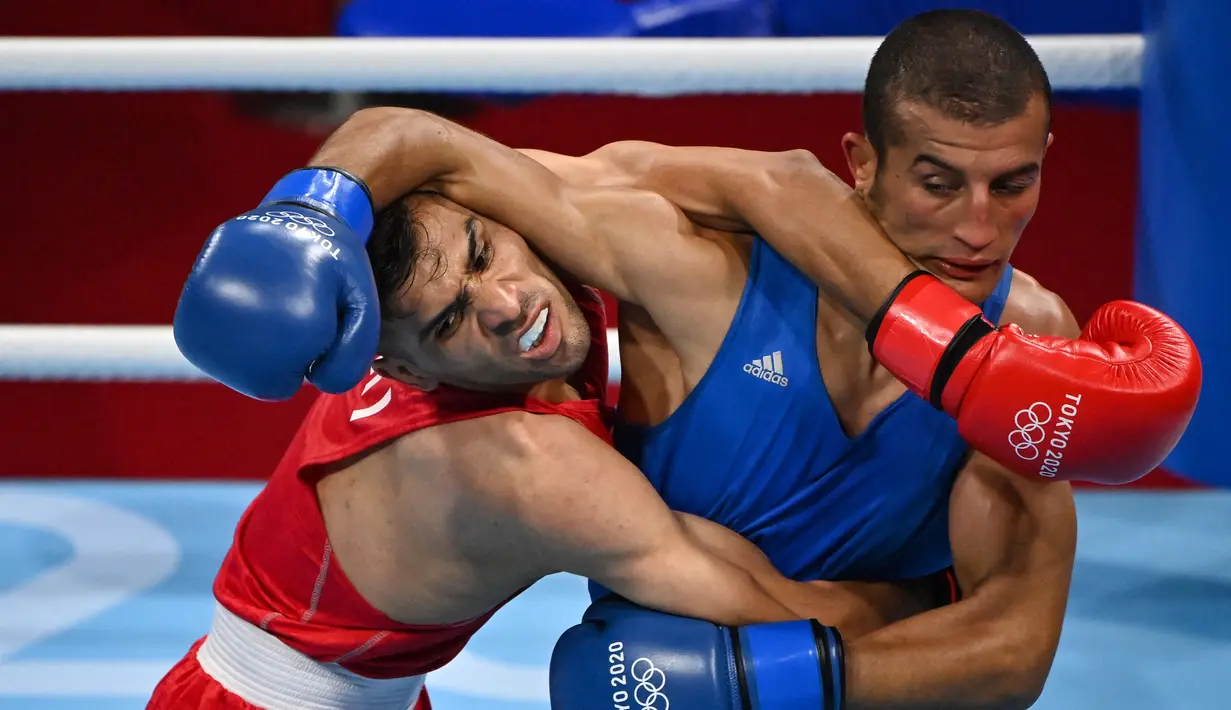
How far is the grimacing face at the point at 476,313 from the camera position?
171cm

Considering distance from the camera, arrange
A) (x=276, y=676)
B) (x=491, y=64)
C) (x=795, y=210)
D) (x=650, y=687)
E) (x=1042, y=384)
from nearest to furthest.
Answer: (x=1042, y=384), (x=650, y=687), (x=795, y=210), (x=276, y=676), (x=491, y=64)

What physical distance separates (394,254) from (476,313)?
13 cm

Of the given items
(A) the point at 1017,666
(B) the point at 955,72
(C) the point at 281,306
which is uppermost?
(B) the point at 955,72

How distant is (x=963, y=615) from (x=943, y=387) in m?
0.36

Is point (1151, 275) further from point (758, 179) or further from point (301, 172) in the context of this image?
point (301, 172)

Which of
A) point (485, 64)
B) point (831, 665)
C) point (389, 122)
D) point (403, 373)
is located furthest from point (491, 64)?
point (831, 665)

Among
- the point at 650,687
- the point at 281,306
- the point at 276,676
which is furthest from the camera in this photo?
the point at 276,676

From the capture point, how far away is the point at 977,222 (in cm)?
161

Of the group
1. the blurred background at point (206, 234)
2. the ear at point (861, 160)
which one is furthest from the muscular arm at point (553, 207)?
the blurred background at point (206, 234)

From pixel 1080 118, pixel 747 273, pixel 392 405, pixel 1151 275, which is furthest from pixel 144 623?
pixel 1080 118

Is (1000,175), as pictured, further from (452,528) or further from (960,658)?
(452,528)

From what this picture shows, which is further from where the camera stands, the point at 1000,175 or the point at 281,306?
the point at 1000,175

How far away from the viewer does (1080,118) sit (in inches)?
140

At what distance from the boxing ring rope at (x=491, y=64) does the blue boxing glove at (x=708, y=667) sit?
0.91m
